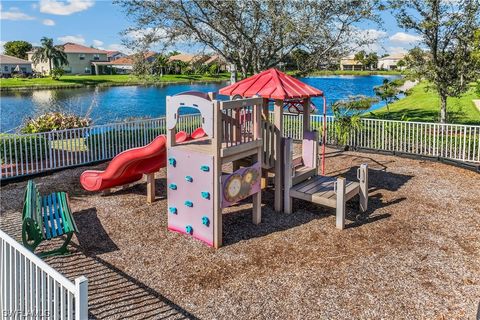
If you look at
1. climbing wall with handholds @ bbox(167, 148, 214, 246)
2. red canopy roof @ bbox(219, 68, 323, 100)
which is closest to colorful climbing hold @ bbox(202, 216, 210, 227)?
climbing wall with handholds @ bbox(167, 148, 214, 246)

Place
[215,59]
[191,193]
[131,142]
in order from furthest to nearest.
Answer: [215,59]
[131,142]
[191,193]

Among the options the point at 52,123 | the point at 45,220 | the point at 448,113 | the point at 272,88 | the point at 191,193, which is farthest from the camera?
the point at 448,113

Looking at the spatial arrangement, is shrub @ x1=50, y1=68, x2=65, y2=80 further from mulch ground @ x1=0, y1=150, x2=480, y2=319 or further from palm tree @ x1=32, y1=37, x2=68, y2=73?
mulch ground @ x1=0, y1=150, x2=480, y2=319

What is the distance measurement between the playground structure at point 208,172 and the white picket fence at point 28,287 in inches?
111

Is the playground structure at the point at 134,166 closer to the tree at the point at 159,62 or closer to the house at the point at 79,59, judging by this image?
the tree at the point at 159,62

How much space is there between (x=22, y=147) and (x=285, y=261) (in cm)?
767

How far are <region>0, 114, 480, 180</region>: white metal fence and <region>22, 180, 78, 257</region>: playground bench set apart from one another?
3.98 metres

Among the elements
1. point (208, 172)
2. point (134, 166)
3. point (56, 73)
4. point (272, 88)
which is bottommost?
point (134, 166)

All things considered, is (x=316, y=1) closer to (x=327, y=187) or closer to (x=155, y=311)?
(x=327, y=187)

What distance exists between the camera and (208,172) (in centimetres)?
562

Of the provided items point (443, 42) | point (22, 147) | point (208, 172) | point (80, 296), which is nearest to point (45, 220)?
point (208, 172)

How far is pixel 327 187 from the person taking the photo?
7117mm

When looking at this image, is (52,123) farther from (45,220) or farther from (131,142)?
(45,220)

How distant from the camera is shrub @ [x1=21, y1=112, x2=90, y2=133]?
11820mm
